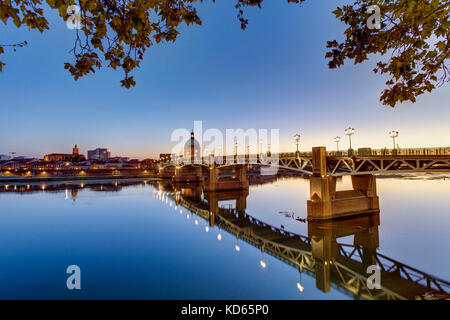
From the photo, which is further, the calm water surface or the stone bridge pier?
the stone bridge pier

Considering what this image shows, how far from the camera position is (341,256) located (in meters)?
16.3

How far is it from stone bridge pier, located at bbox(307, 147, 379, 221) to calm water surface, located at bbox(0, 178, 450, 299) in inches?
92.1

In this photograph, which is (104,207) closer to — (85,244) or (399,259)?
(85,244)

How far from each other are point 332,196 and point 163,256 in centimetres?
1717

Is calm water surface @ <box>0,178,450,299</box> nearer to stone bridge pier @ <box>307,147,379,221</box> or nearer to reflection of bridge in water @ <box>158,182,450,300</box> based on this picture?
reflection of bridge in water @ <box>158,182,450,300</box>

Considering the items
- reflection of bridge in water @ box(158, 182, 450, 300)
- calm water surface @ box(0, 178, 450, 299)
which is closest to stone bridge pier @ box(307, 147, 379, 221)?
reflection of bridge in water @ box(158, 182, 450, 300)

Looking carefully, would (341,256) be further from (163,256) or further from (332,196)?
(163,256)

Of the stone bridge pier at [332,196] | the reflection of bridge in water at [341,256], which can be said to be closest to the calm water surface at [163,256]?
the reflection of bridge in water at [341,256]

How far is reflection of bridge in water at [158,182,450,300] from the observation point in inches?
464

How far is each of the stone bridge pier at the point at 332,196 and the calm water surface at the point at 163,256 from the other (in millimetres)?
2339
